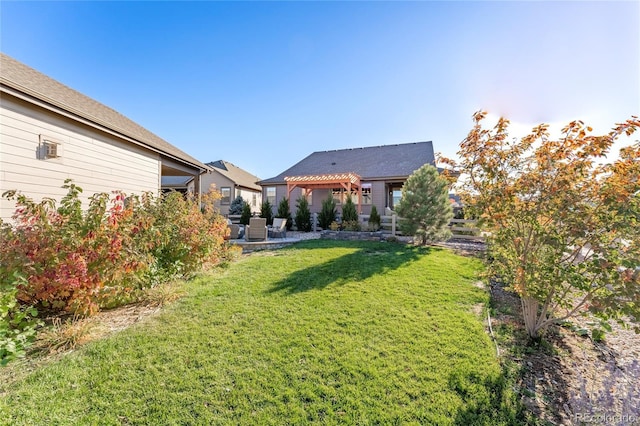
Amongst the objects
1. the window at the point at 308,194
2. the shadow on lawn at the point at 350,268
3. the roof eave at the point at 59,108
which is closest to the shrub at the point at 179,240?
the shadow on lawn at the point at 350,268

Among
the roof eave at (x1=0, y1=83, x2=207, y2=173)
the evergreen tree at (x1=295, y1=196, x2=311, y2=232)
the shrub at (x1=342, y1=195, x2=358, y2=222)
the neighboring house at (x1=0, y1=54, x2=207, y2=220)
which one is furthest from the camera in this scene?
the evergreen tree at (x1=295, y1=196, x2=311, y2=232)

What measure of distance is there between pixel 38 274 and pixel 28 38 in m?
7.41

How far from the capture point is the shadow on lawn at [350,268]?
211 inches

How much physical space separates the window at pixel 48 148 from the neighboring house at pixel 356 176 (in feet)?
35.8

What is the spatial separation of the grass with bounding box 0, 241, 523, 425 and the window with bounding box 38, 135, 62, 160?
410cm

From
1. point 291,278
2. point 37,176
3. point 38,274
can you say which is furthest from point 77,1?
point 291,278

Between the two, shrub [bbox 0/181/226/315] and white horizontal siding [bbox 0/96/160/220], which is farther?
white horizontal siding [bbox 0/96/160/220]

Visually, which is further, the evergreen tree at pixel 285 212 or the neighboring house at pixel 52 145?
the evergreen tree at pixel 285 212

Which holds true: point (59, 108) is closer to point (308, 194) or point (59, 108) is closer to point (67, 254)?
point (67, 254)

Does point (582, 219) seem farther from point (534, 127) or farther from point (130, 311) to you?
point (130, 311)

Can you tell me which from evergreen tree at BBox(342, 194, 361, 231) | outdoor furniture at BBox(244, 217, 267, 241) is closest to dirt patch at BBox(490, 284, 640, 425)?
evergreen tree at BBox(342, 194, 361, 231)

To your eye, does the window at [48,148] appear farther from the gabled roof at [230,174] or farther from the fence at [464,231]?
the gabled roof at [230,174]

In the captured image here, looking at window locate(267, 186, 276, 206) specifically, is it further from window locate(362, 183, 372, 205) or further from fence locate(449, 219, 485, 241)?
fence locate(449, 219, 485, 241)

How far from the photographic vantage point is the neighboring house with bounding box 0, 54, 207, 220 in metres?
4.66
